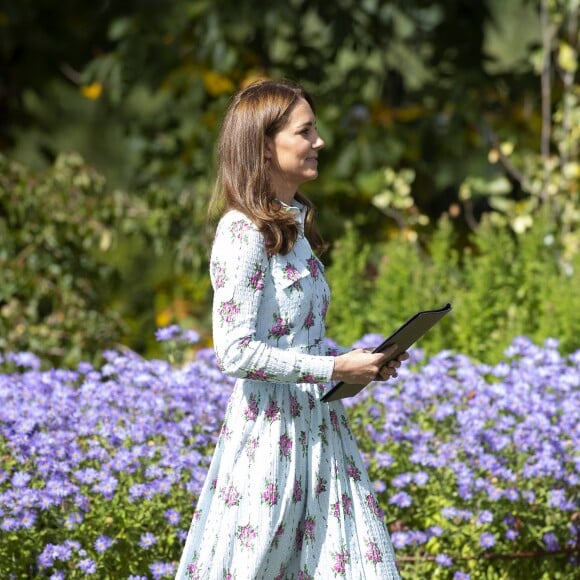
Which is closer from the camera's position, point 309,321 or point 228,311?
point 228,311

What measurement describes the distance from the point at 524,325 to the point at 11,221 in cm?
233

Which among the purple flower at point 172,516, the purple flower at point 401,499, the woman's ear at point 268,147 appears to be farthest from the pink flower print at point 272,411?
the purple flower at point 401,499

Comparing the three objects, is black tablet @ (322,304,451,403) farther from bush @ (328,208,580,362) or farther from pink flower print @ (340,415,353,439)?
bush @ (328,208,580,362)

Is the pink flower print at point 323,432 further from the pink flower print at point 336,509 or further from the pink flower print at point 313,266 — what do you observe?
the pink flower print at point 313,266

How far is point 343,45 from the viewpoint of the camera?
19.1 ft

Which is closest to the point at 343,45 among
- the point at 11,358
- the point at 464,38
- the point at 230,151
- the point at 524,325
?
the point at 464,38

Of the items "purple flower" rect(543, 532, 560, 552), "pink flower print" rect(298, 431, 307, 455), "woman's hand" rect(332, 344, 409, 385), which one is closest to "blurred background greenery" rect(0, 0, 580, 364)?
"purple flower" rect(543, 532, 560, 552)

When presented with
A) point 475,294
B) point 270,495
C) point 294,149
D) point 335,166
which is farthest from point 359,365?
point 335,166

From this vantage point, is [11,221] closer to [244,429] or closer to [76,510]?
[76,510]

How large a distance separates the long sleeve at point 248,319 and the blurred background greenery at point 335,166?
2382mm

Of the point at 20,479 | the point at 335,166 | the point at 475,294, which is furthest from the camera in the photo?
the point at 335,166

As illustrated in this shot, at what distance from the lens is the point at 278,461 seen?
231 centimetres

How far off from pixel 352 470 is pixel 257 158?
25.5 inches

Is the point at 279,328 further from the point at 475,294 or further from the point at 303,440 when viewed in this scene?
the point at 475,294
